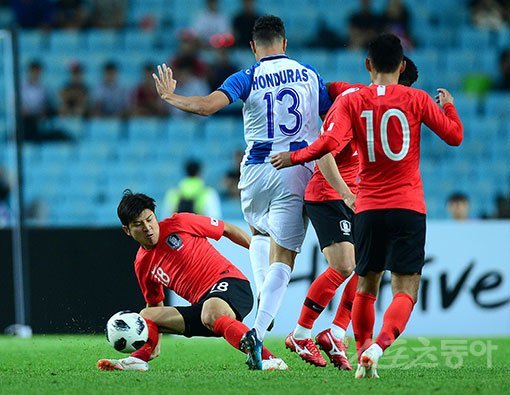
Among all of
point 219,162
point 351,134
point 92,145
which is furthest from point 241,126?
point 351,134

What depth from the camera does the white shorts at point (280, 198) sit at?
7.60 metres

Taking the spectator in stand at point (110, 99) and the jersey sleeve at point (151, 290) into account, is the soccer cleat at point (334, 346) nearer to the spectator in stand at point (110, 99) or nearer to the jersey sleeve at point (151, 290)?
the jersey sleeve at point (151, 290)

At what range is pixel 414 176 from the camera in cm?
673

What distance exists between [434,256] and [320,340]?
14.2ft

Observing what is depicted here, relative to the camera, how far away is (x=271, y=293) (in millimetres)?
7434

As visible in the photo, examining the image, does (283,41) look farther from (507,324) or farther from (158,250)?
(507,324)

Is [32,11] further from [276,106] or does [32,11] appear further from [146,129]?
[276,106]

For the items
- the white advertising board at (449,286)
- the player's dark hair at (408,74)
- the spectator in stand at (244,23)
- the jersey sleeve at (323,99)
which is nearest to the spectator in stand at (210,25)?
the spectator in stand at (244,23)

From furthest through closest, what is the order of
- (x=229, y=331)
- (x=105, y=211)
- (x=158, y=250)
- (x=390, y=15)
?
(x=390, y=15), (x=105, y=211), (x=158, y=250), (x=229, y=331)

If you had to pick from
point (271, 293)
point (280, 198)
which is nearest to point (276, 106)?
point (280, 198)

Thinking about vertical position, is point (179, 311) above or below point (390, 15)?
below

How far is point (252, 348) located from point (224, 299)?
1.69 ft

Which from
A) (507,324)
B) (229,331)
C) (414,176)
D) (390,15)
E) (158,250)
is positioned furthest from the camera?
(390,15)

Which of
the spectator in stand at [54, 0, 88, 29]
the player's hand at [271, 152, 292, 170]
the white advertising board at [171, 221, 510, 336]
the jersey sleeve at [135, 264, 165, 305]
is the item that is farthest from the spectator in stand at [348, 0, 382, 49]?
the player's hand at [271, 152, 292, 170]
